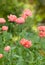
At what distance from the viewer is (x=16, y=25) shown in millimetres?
3039

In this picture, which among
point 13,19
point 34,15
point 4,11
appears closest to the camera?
point 13,19

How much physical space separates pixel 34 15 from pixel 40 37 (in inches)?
152

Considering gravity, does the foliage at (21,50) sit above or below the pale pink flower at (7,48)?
below

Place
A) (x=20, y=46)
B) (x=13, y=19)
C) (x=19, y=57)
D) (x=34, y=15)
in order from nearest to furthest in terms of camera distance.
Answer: (x=19, y=57), (x=20, y=46), (x=13, y=19), (x=34, y=15)

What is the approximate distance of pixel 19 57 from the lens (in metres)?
2.49

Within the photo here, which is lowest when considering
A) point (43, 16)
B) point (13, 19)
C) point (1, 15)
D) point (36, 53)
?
point (43, 16)

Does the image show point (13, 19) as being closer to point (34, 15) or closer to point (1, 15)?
point (1, 15)

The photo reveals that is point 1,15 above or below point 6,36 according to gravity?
below

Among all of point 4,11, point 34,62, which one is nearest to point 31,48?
point 34,62

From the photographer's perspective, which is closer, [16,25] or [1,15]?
[16,25]

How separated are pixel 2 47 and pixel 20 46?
16 cm

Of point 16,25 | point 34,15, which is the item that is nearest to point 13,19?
point 16,25

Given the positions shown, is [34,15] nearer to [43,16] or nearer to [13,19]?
[43,16]

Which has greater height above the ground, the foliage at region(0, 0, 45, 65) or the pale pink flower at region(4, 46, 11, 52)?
the pale pink flower at region(4, 46, 11, 52)
